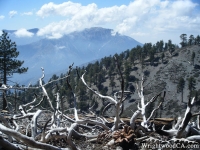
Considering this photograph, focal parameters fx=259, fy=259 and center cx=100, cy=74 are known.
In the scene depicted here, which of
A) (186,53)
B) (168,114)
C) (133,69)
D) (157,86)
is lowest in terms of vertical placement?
(168,114)

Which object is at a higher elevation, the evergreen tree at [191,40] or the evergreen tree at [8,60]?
the evergreen tree at [191,40]

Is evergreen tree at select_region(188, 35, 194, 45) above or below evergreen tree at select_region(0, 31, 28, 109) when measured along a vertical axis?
above

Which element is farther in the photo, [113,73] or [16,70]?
[113,73]

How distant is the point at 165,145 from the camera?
7.57ft

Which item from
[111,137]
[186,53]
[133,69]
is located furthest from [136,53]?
[111,137]

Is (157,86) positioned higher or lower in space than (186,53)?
lower

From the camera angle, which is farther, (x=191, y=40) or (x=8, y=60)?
(x=191, y=40)

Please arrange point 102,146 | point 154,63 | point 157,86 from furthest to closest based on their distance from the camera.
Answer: point 154,63 < point 157,86 < point 102,146

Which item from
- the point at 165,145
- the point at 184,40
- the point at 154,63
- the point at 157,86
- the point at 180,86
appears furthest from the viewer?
the point at 184,40

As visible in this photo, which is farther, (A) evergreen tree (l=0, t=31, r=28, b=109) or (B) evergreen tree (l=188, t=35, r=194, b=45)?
(B) evergreen tree (l=188, t=35, r=194, b=45)

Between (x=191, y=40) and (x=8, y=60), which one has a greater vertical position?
(x=191, y=40)

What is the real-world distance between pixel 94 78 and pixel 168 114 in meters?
51.5

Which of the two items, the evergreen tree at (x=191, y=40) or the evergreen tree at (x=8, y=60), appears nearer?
the evergreen tree at (x=8, y=60)

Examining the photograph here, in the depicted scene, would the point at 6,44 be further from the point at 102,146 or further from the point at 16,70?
the point at 102,146
